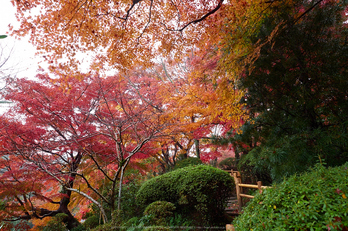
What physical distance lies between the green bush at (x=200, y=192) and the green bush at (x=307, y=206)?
2040 mm

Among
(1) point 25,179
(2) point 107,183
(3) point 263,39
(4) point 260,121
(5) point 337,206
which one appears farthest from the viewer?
(2) point 107,183

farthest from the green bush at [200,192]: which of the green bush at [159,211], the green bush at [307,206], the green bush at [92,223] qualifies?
the green bush at [92,223]

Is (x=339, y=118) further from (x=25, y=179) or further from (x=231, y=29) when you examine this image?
(x=25, y=179)

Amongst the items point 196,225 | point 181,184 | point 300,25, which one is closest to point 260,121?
point 300,25

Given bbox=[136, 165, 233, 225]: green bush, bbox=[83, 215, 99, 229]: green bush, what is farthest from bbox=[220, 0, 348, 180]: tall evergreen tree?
bbox=[83, 215, 99, 229]: green bush

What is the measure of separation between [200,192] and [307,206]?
2769mm

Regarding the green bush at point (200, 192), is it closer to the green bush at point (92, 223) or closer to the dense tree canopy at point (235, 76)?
the dense tree canopy at point (235, 76)

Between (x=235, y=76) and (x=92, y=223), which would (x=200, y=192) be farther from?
(x=92, y=223)

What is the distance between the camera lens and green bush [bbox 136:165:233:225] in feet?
14.5

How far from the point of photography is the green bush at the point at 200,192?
442 cm

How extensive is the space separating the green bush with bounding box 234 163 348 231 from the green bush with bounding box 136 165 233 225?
204cm

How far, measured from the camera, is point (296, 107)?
4020 millimetres

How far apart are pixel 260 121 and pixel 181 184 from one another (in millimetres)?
2606

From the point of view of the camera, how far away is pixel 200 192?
436 cm
